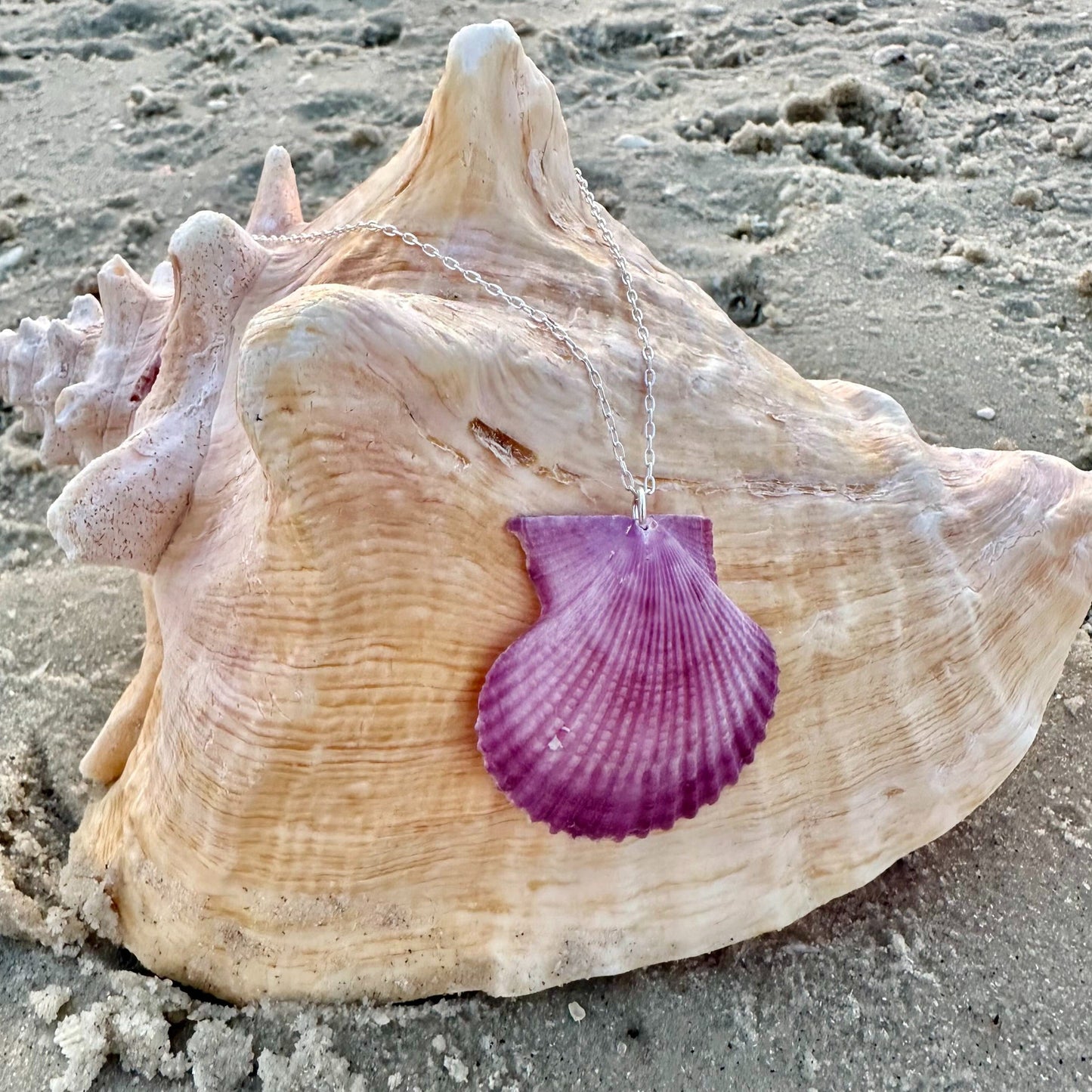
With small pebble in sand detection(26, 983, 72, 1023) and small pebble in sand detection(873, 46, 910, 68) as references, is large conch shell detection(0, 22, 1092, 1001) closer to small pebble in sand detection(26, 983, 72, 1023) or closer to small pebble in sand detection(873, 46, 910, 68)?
small pebble in sand detection(26, 983, 72, 1023)

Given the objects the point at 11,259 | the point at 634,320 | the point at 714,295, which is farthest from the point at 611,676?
the point at 11,259

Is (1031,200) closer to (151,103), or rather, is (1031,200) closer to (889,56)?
(889,56)

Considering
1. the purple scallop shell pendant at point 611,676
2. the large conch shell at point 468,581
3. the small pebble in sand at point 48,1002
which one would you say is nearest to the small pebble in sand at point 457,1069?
the large conch shell at point 468,581

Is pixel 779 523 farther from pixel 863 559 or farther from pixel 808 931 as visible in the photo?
pixel 808 931

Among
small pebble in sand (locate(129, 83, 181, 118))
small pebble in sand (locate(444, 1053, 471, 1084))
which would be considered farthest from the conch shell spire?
small pebble in sand (locate(129, 83, 181, 118))

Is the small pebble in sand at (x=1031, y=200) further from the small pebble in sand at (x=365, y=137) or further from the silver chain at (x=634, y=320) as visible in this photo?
the small pebble in sand at (x=365, y=137)

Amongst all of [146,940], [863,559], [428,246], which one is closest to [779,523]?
[863,559]
